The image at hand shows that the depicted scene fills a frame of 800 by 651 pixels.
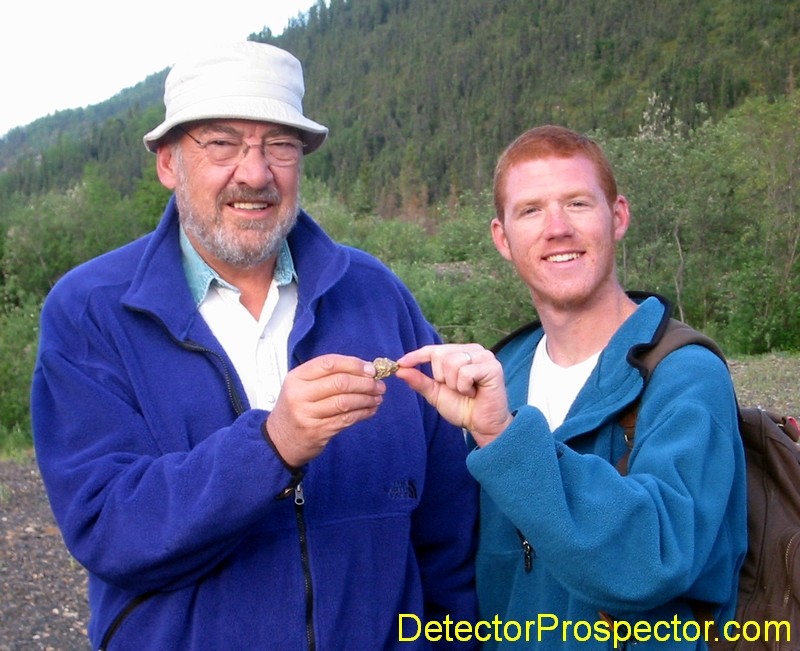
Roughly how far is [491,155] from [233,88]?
99.4 m

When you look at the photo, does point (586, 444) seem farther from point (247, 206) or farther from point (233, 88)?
point (233, 88)

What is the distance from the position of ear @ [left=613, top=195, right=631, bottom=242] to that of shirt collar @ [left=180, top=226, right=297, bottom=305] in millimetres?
1138

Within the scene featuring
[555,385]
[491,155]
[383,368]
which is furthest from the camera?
[491,155]

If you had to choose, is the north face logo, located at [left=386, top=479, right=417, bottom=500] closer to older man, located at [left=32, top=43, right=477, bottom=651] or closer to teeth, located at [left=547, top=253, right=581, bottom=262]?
older man, located at [left=32, top=43, right=477, bottom=651]

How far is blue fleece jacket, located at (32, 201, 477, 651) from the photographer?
227cm

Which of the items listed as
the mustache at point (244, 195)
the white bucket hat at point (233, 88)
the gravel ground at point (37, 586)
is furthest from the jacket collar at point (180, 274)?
the gravel ground at point (37, 586)

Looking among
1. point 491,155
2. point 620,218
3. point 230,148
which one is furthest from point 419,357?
point 491,155

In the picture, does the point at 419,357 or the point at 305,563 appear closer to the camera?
the point at 419,357

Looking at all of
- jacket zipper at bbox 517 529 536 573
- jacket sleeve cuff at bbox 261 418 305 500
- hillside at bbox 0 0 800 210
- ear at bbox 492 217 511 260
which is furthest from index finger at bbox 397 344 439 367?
hillside at bbox 0 0 800 210

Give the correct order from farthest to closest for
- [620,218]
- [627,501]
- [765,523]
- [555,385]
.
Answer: [620,218]
[555,385]
[765,523]
[627,501]

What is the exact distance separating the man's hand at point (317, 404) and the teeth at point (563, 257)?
0.97 meters

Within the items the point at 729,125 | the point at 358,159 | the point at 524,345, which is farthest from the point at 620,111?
the point at 524,345

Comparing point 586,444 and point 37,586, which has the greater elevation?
point 586,444

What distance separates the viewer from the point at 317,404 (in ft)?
7.12
